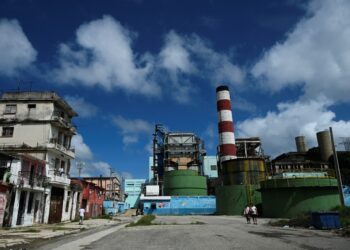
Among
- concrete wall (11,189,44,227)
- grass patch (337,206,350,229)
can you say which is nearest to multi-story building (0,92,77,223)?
concrete wall (11,189,44,227)

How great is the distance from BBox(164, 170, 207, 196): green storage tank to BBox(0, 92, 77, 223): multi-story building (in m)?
32.0

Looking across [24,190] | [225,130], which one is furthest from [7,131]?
[225,130]

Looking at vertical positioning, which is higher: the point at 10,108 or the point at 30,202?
the point at 10,108

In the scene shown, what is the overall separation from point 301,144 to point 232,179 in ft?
188

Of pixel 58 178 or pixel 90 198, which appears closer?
pixel 58 178

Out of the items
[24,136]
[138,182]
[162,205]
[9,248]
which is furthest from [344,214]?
[138,182]

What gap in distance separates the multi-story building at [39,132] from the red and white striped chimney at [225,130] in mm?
31618

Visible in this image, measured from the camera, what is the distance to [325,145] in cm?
8825

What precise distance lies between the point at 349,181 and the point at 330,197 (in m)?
40.4

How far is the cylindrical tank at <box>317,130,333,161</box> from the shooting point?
87.6 meters

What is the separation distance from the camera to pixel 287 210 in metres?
36.8

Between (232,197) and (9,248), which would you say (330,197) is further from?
(9,248)

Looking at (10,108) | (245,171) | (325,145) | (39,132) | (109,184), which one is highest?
(325,145)

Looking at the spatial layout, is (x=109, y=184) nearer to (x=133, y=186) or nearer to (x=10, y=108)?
(x=133, y=186)
